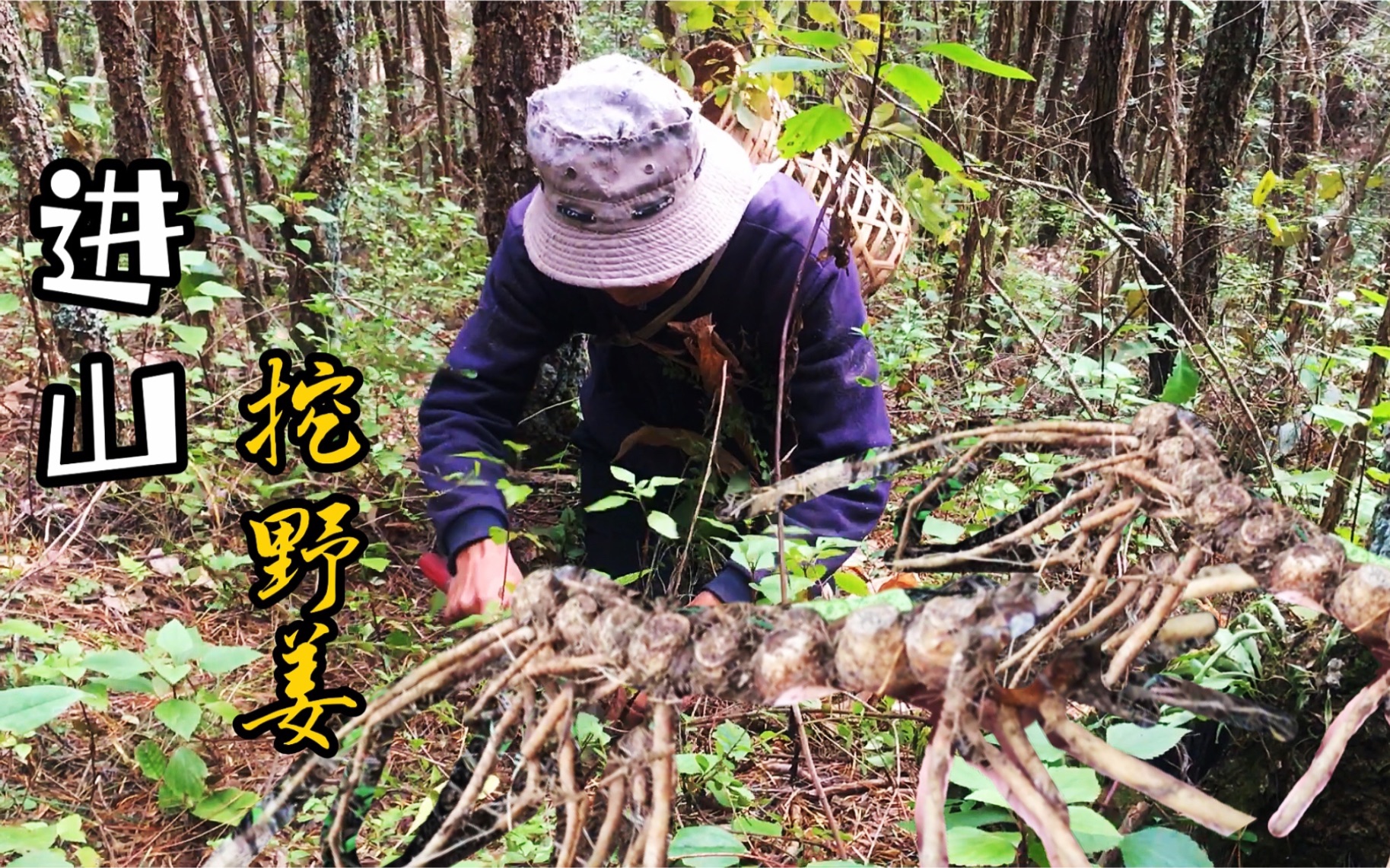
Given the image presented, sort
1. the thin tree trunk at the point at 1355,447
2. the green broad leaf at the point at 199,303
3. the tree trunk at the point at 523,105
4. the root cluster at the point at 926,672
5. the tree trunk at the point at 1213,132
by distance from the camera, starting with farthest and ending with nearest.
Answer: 1. the tree trunk at the point at 1213,132
2. the tree trunk at the point at 523,105
3. the green broad leaf at the point at 199,303
4. the thin tree trunk at the point at 1355,447
5. the root cluster at the point at 926,672

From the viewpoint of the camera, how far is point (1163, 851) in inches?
32.7

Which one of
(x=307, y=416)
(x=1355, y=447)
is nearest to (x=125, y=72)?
(x=307, y=416)

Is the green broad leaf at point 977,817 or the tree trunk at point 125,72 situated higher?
the tree trunk at point 125,72

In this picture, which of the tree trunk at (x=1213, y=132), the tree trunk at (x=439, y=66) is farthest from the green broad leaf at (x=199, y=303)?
the tree trunk at (x=439, y=66)

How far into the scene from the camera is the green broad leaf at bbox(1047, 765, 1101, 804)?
841 mm

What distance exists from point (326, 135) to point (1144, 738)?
3.41 meters

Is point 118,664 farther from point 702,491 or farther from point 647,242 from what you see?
point 647,242

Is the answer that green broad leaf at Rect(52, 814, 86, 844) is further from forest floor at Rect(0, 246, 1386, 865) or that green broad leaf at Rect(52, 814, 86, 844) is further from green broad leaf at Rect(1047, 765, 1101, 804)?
green broad leaf at Rect(1047, 765, 1101, 804)

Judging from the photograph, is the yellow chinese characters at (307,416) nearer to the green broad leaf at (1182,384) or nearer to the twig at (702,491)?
the twig at (702,491)

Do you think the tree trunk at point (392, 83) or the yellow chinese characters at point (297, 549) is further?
the tree trunk at point (392, 83)

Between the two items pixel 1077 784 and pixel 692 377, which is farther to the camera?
pixel 692 377

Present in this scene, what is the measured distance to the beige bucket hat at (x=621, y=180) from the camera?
1.53 meters

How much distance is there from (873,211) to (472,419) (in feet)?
3.61

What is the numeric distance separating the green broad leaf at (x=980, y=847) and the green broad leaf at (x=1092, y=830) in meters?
0.06
